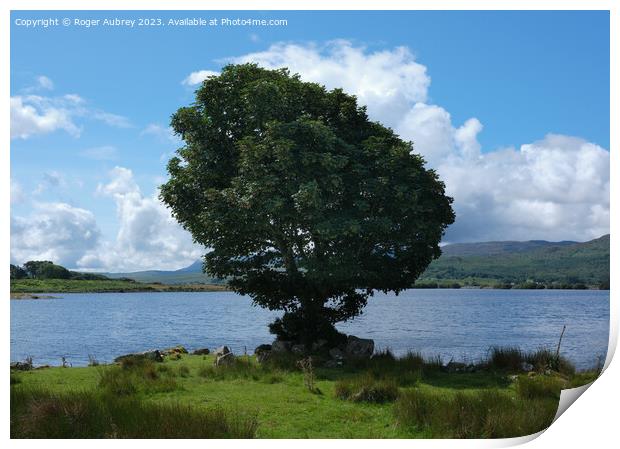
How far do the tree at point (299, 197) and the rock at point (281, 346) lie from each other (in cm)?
46

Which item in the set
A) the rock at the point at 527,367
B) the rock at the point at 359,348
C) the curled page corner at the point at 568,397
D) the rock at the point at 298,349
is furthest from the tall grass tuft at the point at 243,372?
the rock at the point at 527,367

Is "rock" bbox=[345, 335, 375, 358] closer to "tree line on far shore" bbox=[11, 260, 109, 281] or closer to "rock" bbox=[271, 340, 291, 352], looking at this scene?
"rock" bbox=[271, 340, 291, 352]

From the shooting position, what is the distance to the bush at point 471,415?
33.0 feet

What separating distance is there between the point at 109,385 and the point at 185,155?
25.8 ft

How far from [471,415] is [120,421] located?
6.04 meters

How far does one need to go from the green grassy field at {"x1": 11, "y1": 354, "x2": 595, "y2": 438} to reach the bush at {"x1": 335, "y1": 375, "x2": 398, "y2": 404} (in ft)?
0.07

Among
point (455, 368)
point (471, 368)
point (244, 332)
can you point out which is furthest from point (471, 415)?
point (244, 332)

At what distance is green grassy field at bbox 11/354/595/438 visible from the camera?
9.88 meters

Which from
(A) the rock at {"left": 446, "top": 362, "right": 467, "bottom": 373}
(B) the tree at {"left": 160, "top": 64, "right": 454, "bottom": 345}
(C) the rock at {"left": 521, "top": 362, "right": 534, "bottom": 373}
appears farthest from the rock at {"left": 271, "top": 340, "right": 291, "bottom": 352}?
(C) the rock at {"left": 521, "top": 362, "right": 534, "bottom": 373}

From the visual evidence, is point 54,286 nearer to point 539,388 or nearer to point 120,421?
point 120,421

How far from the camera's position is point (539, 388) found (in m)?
12.5

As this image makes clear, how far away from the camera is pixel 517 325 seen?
37.4m

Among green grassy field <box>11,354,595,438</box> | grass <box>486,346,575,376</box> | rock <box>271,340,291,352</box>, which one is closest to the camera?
green grassy field <box>11,354,595,438</box>
